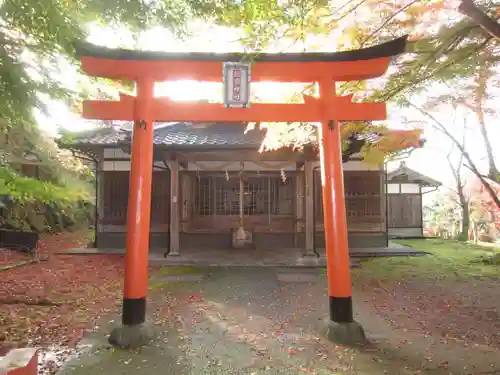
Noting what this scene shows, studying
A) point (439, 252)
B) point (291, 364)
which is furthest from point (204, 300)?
point (439, 252)

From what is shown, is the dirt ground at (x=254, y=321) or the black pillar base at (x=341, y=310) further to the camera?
the black pillar base at (x=341, y=310)

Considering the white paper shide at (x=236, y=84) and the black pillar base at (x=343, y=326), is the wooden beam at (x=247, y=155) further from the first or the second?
the black pillar base at (x=343, y=326)

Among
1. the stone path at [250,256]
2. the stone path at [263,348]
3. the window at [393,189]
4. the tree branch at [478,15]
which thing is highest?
the tree branch at [478,15]

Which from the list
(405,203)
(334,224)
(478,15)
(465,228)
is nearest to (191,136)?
(334,224)

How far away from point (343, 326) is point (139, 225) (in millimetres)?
3154

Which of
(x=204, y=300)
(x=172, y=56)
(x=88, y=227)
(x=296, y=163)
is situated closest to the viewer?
(x=172, y=56)

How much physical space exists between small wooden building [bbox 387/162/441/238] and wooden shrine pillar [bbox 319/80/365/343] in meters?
14.4

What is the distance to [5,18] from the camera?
406 cm

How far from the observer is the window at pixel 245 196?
1248 centimetres

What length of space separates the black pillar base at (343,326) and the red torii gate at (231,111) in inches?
0.5

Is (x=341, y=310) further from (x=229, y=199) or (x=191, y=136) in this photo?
(x=191, y=136)

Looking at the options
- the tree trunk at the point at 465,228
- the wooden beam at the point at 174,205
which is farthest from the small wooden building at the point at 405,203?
the wooden beam at the point at 174,205

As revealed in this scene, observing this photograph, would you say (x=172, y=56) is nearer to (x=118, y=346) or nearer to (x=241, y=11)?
(x=241, y=11)

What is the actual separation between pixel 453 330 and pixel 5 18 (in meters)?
7.39
